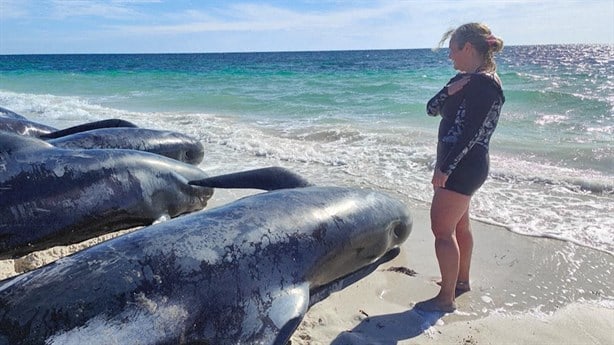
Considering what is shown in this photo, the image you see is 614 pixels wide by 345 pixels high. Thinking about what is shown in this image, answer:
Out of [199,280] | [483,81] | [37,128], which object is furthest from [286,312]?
[37,128]

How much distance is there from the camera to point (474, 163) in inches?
165

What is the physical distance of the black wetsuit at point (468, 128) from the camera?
13.1 ft

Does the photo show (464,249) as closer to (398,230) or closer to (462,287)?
(462,287)

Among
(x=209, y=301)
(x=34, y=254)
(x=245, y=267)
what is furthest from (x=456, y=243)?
(x=34, y=254)

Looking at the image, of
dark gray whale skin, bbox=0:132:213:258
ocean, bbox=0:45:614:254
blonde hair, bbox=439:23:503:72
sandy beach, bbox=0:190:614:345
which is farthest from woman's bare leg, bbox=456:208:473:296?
dark gray whale skin, bbox=0:132:213:258

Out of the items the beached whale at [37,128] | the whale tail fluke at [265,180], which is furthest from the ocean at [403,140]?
the whale tail fluke at [265,180]

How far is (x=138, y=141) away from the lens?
281 inches

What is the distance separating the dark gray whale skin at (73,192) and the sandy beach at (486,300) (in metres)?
0.45

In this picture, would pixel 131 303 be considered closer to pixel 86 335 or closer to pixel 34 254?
pixel 86 335

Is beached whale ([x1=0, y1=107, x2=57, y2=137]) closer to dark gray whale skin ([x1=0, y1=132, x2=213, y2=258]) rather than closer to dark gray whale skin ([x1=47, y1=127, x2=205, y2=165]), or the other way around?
dark gray whale skin ([x1=47, y1=127, x2=205, y2=165])

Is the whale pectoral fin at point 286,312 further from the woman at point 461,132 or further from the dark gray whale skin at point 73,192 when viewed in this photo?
the dark gray whale skin at point 73,192

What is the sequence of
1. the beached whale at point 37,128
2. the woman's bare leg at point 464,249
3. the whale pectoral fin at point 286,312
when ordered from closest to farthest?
1. the whale pectoral fin at point 286,312
2. the woman's bare leg at point 464,249
3. the beached whale at point 37,128

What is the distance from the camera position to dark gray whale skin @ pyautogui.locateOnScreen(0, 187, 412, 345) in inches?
98.3

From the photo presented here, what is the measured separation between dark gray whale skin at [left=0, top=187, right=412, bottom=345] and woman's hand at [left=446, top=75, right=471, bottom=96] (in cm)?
123
